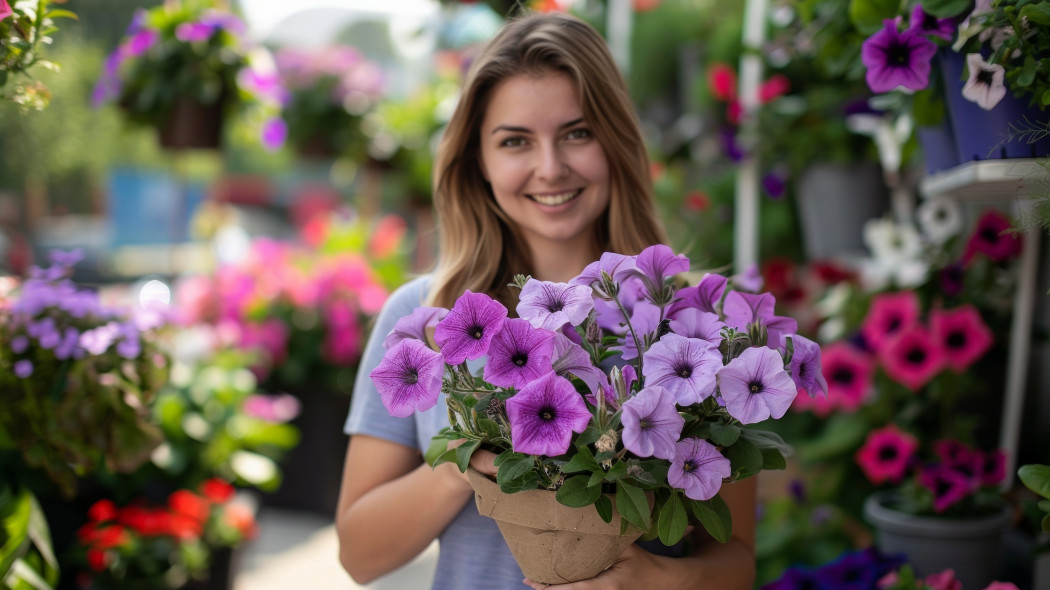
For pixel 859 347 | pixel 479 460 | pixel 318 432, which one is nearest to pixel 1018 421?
pixel 859 347

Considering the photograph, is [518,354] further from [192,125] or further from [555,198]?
[192,125]

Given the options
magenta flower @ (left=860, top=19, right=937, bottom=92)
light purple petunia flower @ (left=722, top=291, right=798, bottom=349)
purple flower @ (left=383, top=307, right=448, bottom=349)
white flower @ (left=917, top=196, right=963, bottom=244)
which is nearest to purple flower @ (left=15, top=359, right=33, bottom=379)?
purple flower @ (left=383, top=307, right=448, bottom=349)

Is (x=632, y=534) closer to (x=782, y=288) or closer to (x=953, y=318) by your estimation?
(x=953, y=318)

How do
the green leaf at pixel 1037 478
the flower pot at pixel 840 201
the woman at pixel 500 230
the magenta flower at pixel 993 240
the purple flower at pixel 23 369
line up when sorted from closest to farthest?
the green leaf at pixel 1037 478 → the woman at pixel 500 230 → the purple flower at pixel 23 369 → the magenta flower at pixel 993 240 → the flower pot at pixel 840 201

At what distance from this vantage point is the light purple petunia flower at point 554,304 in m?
0.82

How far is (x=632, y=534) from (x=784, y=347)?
0.27 m

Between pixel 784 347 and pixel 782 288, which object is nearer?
pixel 784 347

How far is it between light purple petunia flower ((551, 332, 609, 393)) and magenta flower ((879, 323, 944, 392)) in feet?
4.22

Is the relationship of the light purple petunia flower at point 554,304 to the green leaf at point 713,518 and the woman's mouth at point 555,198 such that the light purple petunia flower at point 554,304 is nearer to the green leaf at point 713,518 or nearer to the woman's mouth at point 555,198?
the green leaf at point 713,518

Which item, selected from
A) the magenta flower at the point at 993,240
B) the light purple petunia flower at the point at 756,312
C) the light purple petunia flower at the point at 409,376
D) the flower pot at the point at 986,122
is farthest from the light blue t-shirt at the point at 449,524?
the magenta flower at the point at 993,240

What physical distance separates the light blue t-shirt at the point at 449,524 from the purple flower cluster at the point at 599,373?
1.19 feet

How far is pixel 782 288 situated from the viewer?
2.74 m

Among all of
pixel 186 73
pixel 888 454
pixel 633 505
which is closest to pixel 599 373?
pixel 633 505

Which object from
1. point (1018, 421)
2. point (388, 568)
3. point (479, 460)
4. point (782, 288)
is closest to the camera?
point (479, 460)
